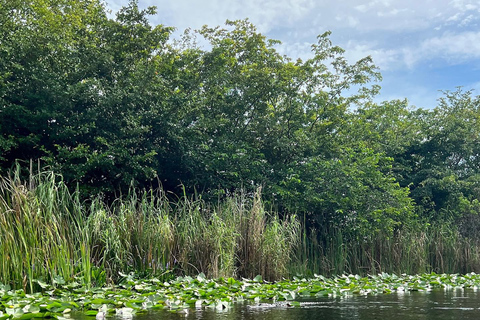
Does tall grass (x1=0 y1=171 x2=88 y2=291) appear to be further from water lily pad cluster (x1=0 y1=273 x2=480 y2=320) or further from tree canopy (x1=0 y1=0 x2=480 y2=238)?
tree canopy (x1=0 y1=0 x2=480 y2=238)

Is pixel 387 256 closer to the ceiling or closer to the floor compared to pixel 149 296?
closer to the floor

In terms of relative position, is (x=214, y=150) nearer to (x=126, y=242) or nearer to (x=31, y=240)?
(x=126, y=242)

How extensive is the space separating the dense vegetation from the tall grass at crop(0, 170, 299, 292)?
3cm

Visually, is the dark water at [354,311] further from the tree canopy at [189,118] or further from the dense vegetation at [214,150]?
the tree canopy at [189,118]

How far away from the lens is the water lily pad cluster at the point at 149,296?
12.3 ft

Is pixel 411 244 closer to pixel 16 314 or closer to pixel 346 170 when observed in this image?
pixel 346 170

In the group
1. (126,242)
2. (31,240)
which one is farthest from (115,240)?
(31,240)

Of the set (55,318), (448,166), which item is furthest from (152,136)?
(448,166)

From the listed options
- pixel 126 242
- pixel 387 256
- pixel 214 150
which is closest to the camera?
pixel 126 242

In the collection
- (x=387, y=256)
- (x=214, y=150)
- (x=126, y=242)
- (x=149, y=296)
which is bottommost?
(x=387, y=256)

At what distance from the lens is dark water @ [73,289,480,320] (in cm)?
389

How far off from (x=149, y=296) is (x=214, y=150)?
8.97 metres

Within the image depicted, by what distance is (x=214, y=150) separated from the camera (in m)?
13.4

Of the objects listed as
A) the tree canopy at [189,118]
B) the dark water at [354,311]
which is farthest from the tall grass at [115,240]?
the tree canopy at [189,118]
